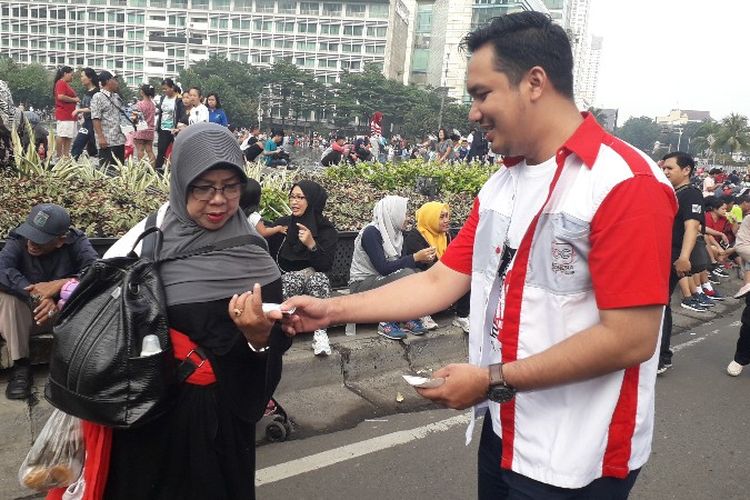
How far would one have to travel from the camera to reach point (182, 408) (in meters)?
2.05

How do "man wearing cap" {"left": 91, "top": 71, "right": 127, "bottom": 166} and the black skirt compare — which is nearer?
the black skirt

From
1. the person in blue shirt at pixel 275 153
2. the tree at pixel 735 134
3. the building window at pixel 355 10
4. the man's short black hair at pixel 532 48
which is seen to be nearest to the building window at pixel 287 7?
the building window at pixel 355 10

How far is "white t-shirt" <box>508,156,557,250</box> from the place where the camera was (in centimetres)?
158

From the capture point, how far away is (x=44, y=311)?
145 inches

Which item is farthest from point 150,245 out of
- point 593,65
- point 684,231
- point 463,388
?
point 593,65

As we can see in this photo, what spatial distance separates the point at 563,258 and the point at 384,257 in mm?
4068

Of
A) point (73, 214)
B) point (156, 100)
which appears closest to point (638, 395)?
point (73, 214)

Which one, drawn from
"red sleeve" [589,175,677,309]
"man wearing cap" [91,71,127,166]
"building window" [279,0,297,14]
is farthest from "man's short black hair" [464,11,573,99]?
"building window" [279,0,297,14]

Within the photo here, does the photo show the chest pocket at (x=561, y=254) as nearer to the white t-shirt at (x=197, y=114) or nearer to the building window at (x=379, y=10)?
the white t-shirt at (x=197, y=114)

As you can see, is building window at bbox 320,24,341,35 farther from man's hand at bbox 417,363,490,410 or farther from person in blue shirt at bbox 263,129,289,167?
man's hand at bbox 417,363,490,410

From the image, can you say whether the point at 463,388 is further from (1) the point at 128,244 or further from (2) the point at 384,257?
(2) the point at 384,257

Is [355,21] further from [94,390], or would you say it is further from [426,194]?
[94,390]

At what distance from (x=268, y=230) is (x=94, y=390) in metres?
3.53

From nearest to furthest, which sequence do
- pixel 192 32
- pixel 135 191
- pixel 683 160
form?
pixel 683 160, pixel 135 191, pixel 192 32
